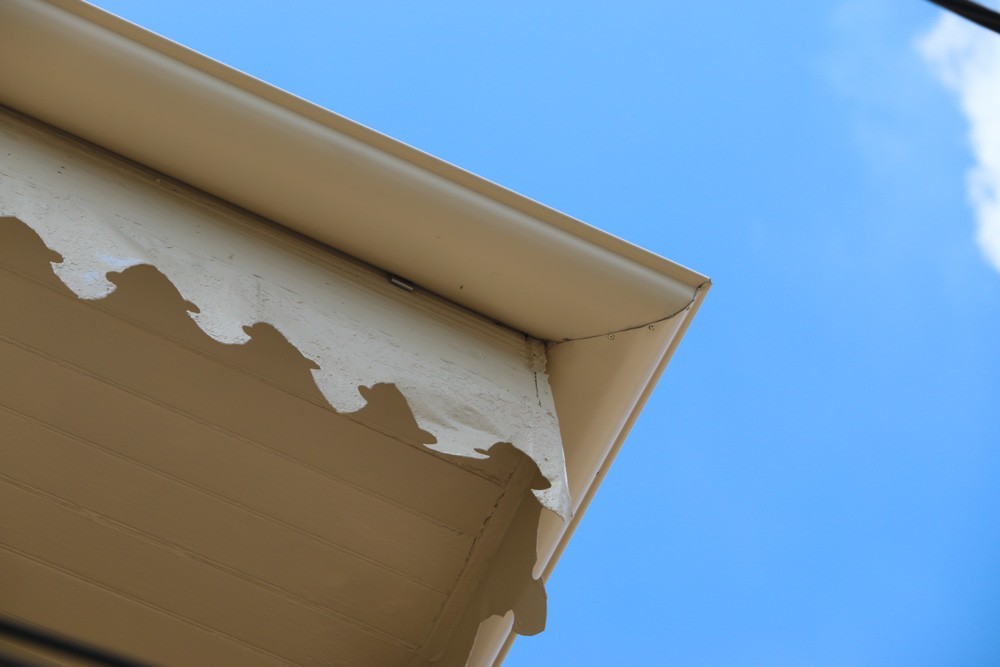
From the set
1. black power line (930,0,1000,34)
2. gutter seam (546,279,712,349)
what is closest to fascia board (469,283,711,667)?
gutter seam (546,279,712,349)

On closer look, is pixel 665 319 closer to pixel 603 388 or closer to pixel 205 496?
pixel 603 388

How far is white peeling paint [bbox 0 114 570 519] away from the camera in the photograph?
Result: 2.19 meters

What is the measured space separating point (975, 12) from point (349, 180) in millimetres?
1726

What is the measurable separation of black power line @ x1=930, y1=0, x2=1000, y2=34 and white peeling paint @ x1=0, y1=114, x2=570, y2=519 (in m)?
1.41

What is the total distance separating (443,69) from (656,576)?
11.6 m

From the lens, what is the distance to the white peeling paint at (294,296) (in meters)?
2.19

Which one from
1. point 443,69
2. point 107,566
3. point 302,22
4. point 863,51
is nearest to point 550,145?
point 443,69

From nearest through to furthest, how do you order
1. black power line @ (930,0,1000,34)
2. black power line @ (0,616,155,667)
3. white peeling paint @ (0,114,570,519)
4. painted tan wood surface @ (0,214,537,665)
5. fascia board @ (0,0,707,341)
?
black power line @ (0,616,155,667) → black power line @ (930,0,1000,34) → white peeling paint @ (0,114,570,519) → fascia board @ (0,0,707,341) → painted tan wood surface @ (0,214,537,665)

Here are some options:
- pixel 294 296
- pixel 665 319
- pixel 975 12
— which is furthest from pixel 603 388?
pixel 975 12

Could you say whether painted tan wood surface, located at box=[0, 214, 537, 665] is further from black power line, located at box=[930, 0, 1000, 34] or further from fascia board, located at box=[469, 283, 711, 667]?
black power line, located at box=[930, 0, 1000, 34]

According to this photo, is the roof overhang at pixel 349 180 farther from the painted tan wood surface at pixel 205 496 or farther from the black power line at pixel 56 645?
the black power line at pixel 56 645

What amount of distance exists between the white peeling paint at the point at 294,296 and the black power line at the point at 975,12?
1413mm

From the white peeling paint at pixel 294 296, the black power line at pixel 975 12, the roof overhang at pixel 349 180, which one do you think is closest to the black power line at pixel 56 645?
the black power line at pixel 975 12

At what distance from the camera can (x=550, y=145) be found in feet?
76.3
